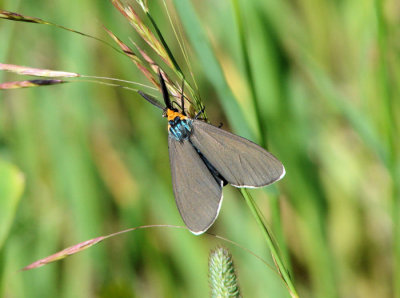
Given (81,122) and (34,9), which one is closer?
(81,122)

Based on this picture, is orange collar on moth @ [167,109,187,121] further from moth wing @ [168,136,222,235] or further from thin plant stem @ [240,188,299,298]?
thin plant stem @ [240,188,299,298]

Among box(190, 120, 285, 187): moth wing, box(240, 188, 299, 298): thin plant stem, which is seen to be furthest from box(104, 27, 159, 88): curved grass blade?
box(240, 188, 299, 298): thin plant stem

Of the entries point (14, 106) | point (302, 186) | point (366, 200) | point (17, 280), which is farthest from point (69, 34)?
point (366, 200)

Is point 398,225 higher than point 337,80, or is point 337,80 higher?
point 337,80

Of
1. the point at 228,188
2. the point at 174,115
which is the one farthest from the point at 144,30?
the point at 228,188

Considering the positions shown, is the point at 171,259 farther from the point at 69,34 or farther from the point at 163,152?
the point at 69,34

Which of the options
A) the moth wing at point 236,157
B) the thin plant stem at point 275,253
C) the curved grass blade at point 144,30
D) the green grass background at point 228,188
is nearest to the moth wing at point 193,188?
the moth wing at point 236,157

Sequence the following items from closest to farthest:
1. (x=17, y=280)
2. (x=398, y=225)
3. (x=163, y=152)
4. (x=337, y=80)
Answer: (x=398, y=225)
(x=17, y=280)
(x=163, y=152)
(x=337, y=80)

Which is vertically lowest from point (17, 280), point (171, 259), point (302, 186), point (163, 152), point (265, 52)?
point (171, 259)
